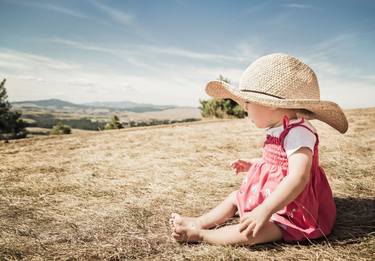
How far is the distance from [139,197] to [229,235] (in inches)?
50.1

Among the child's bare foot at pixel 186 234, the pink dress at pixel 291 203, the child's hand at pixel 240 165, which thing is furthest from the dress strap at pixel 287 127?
the child's bare foot at pixel 186 234

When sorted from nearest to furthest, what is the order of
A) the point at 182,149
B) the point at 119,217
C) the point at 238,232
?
the point at 238,232
the point at 119,217
the point at 182,149

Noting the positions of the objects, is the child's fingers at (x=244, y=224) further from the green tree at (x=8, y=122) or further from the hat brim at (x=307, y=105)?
the green tree at (x=8, y=122)

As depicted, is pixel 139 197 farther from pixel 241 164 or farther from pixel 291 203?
pixel 291 203

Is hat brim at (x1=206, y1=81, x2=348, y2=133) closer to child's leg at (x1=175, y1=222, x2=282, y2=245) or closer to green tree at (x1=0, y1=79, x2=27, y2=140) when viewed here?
child's leg at (x1=175, y1=222, x2=282, y2=245)

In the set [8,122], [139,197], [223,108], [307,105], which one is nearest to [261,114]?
[307,105]

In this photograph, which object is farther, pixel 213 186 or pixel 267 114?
pixel 213 186

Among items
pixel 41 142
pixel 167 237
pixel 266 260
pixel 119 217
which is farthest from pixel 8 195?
pixel 41 142

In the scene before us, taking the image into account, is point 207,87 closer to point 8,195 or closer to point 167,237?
point 167,237

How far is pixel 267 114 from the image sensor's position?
225 cm

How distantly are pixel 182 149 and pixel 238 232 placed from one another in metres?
3.54

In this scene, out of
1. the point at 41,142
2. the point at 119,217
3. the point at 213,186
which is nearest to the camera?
the point at 119,217

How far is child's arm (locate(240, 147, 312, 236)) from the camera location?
191cm

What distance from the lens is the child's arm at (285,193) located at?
6.25 ft
